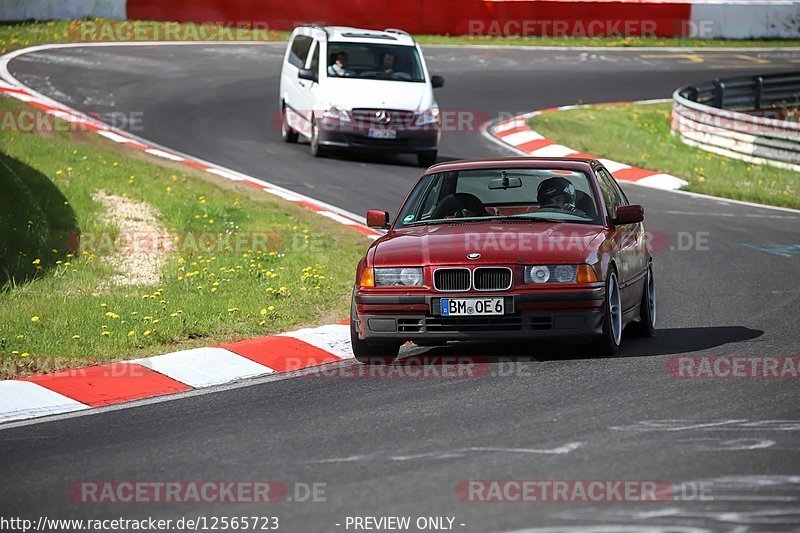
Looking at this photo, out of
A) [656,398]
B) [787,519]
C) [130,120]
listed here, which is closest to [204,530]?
[787,519]

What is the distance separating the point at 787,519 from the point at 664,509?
19.6 inches

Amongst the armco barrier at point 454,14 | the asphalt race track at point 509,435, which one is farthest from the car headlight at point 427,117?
the armco barrier at point 454,14

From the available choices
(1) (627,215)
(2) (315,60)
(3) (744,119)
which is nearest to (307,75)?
(2) (315,60)

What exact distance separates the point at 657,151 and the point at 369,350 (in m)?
15.2

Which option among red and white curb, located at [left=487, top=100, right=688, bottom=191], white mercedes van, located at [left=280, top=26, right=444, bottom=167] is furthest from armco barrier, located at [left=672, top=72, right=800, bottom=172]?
white mercedes van, located at [left=280, top=26, right=444, bottom=167]

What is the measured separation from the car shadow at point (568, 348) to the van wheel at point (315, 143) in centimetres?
1090

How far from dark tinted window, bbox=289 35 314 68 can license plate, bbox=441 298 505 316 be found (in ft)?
44.1

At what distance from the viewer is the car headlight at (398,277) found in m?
9.70

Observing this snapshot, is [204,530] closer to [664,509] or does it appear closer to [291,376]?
[664,509]

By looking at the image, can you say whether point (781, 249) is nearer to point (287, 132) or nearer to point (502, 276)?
point (502, 276)

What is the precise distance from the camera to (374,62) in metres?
21.8

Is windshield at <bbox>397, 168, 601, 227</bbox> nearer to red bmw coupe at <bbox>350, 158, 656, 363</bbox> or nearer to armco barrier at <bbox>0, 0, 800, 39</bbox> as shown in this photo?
red bmw coupe at <bbox>350, 158, 656, 363</bbox>

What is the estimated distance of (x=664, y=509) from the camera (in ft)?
19.3

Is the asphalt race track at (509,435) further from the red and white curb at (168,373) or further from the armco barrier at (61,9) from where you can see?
the armco barrier at (61,9)
